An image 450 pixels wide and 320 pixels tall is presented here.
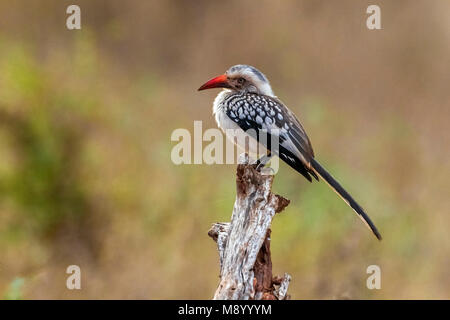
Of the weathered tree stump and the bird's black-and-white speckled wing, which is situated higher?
the bird's black-and-white speckled wing

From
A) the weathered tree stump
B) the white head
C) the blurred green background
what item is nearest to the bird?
the white head

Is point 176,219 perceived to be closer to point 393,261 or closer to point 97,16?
point 393,261

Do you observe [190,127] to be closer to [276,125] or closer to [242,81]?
[242,81]

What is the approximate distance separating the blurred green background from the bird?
2052mm

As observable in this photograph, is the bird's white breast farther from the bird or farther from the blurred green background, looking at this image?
the blurred green background

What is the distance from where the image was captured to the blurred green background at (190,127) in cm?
738

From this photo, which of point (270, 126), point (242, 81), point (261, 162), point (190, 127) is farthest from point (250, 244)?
point (190, 127)

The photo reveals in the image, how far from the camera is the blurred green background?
7.38 metres

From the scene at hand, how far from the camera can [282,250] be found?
755 cm

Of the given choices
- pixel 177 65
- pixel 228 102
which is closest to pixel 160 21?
pixel 177 65

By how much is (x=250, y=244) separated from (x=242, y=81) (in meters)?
1.93

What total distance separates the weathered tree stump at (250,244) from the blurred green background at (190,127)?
2206 millimetres

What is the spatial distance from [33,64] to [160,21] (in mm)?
2886

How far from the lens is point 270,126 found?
492 cm
